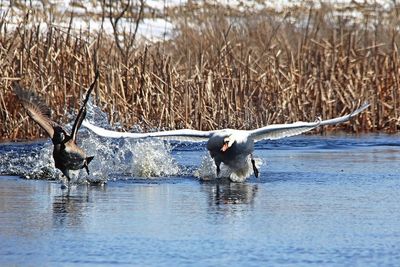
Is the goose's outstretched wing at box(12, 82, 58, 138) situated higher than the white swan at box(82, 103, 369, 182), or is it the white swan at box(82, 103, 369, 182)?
the goose's outstretched wing at box(12, 82, 58, 138)

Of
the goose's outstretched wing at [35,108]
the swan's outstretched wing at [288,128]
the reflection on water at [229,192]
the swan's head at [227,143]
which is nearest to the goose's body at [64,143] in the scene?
the goose's outstretched wing at [35,108]

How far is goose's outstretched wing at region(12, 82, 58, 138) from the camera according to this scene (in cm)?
1260

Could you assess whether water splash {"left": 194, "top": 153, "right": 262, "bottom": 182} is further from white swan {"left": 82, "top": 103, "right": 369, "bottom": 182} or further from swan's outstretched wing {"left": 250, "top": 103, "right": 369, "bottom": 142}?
swan's outstretched wing {"left": 250, "top": 103, "right": 369, "bottom": 142}

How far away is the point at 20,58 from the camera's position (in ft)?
56.6

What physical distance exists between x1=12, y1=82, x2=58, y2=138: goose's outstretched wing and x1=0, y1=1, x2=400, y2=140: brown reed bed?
428cm

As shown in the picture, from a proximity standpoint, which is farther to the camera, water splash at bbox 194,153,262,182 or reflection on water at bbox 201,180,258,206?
water splash at bbox 194,153,262,182

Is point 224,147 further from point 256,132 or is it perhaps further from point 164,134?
point 164,134

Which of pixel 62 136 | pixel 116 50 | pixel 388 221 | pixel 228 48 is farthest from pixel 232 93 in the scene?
pixel 388 221

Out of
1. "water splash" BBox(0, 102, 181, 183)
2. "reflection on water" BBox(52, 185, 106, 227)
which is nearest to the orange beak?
"water splash" BBox(0, 102, 181, 183)

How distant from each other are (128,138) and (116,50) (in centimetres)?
572

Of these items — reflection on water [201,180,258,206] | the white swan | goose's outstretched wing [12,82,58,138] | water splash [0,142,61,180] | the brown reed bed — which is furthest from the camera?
the brown reed bed

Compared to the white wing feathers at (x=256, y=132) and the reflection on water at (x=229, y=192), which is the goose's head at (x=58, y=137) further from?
the reflection on water at (x=229, y=192)

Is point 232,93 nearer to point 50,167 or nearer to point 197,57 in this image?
point 197,57

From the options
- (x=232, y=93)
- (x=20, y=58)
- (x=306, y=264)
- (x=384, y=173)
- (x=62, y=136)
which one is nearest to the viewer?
(x=306, y=264)
